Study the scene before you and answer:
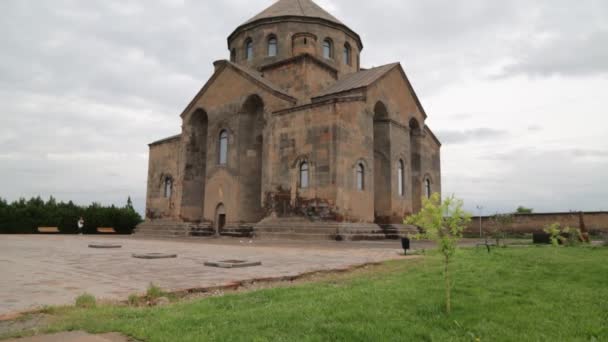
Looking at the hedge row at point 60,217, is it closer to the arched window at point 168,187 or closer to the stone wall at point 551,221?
the arched window at point 168,187

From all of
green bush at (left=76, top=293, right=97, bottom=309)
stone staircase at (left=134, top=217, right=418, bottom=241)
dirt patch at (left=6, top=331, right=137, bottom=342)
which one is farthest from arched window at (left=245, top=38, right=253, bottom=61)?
dirt patch at (left=6, top=331, right=137, bottom=342)

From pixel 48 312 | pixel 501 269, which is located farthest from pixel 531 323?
pixel 48 312

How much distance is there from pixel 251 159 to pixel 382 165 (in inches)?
275

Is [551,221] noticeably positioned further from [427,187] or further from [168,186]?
[168,186]

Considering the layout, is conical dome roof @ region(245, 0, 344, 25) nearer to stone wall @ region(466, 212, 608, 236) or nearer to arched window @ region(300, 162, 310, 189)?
arched window @ region(300, 162, 310, 189)

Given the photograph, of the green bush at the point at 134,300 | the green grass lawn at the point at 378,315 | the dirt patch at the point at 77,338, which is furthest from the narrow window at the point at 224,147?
the dirt patch at the point at 77,338

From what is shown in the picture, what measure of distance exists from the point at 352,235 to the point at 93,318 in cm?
1409

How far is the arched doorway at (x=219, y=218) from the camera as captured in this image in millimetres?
22703

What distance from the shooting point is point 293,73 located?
75.0 feet

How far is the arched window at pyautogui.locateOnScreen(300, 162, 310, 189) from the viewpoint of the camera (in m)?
18.7

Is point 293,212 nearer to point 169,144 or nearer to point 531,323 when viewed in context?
point 169,144

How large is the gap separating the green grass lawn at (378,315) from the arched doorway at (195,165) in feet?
65.9

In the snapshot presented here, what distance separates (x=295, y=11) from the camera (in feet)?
85.7

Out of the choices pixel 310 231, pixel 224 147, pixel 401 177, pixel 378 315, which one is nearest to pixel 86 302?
pixel 378 315
